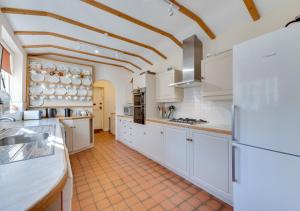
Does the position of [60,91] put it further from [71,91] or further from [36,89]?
[36,89]

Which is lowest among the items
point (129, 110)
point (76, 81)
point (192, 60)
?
point (129, 110)

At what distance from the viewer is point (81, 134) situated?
364 cm

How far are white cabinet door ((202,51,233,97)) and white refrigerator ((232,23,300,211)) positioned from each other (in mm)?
625

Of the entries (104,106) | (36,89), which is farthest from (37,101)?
(104,106)

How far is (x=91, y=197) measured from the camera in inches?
71.8

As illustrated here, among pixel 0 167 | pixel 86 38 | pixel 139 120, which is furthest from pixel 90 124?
pixel 0 167

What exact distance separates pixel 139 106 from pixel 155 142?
1.03m

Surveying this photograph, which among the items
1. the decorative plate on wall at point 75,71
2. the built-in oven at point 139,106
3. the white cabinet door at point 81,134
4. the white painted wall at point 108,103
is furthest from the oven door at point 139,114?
the white painted wall at point 108,103

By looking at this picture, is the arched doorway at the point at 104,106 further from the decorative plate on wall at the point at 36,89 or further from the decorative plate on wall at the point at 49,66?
the decorative plate on wall at the point at 36,89

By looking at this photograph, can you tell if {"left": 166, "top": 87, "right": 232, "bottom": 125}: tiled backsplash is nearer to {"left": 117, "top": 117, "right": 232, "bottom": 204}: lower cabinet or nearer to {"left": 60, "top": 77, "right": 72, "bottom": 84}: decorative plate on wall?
{"left": 117, "top": 117, "right": 232, "bottom": 204}: lower cabinet

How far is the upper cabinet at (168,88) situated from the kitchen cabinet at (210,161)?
1048 mm

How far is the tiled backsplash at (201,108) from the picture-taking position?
2226 mm

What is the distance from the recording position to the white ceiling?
190cm

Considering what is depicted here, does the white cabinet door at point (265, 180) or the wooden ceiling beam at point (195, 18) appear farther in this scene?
the wooden ceiling beam at point (195, 18)
